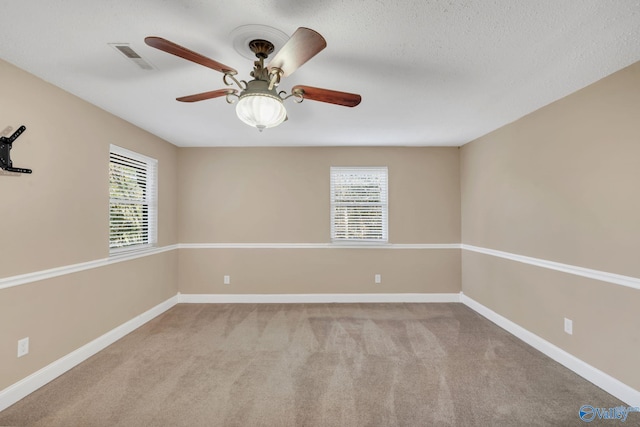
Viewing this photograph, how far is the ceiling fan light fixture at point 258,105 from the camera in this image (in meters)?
1.61

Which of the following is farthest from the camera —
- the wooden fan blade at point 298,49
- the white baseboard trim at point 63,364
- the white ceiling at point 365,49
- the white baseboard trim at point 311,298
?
the white baseboard trim at point 311,298

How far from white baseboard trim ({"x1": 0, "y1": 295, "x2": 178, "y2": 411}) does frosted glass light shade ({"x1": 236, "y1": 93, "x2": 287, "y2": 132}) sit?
2533 mm

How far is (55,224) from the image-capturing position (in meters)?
2.46

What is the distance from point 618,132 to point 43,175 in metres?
4.41

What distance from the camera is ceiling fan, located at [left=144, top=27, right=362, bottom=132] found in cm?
134

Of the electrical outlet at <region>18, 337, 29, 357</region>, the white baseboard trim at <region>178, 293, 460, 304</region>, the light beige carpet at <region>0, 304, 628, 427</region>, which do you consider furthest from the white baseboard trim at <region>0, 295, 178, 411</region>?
the white baseboard trim at <region>178, 293, 460, 304</region>

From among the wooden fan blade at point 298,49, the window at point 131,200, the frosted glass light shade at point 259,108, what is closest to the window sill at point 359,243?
the window at point 131,200

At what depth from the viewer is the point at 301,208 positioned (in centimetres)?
456

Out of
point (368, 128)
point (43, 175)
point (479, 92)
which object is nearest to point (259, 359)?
point (43, 175)

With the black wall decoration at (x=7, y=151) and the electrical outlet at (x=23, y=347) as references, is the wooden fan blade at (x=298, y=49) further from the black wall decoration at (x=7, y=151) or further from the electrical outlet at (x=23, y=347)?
the electrical outlet at (x=23, y=347)

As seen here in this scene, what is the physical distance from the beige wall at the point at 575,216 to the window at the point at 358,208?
150cm

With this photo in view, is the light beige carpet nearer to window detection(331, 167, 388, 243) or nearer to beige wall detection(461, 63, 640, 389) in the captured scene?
beige wall detection(461, 63, 640, 389)

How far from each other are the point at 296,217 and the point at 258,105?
119 inches

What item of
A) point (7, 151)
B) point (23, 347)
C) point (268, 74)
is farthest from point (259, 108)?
point (23, 347)
